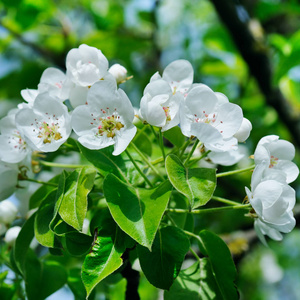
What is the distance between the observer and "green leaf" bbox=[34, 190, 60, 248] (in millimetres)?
975

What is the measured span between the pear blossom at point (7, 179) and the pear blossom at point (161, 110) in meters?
0.37

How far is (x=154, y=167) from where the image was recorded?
45.4 inches

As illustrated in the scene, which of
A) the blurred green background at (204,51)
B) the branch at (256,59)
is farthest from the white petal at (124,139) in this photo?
the branch at (256,59)

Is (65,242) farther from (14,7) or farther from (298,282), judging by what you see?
(298,282)

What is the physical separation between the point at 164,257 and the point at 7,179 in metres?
0.45

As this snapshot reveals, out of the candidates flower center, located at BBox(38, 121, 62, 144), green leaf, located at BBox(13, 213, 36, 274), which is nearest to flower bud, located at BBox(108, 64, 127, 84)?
flower center, located at BBox(38, 121, 62, 144)

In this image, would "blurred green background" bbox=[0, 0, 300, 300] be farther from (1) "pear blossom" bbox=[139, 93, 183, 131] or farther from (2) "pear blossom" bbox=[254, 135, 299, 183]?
(1) "pear blossom" bbox=[139, 93, 183, 131]

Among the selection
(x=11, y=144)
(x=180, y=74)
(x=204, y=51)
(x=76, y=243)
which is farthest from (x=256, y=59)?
(x=76, y=243)

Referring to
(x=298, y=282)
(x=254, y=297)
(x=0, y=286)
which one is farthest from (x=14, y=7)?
(x=298, y=282)

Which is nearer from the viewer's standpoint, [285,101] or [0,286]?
[0,286]

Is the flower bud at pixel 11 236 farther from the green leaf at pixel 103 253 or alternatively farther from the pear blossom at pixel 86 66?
the pear blossom at pixel 86 66

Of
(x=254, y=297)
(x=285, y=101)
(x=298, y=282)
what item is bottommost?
(x=298, y=282)

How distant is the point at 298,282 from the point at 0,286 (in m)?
5.04

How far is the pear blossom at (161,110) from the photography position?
0.99 meters
